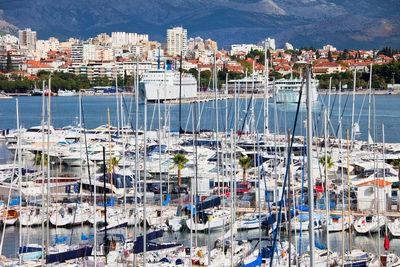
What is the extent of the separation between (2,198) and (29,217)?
7.55 ft

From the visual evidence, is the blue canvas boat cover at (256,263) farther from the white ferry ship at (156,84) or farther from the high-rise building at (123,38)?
the high-rise building at (123,38)

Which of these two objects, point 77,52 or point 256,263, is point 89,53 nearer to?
point 77,52

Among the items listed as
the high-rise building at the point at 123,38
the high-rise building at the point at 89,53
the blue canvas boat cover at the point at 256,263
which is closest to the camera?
the blue canvas boat cover at the point at 256,263

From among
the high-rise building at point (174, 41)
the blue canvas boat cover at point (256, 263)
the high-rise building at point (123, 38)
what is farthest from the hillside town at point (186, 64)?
the blue canvas boat cover at point (256, 263)

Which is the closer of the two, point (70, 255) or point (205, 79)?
point (70, 255)

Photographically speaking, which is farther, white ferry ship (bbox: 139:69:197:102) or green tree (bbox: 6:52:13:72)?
green tree (bbox: 6:52:13:72)

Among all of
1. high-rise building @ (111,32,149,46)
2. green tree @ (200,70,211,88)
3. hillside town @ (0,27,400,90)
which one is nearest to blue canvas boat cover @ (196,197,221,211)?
hillside town @ (0,27,400,90)

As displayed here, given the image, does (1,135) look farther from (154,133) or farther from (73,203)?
(73,203)

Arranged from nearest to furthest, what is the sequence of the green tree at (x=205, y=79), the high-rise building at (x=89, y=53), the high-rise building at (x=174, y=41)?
the green tree at (x=205, y=79) < the high-rise building at (x=89, y=53) < the high-rise building at (x=174, y=41)

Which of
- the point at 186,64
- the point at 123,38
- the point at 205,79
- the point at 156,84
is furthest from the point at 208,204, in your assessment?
the point at 123,38

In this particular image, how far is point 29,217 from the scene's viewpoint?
12.4 metres

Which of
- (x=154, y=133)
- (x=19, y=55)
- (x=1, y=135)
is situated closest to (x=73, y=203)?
(x=154, y=133)

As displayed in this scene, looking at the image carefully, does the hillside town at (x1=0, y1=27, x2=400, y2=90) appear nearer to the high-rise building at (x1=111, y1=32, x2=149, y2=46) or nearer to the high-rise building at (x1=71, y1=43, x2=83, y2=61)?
the high-rise building at (x1=71, y1=43, x2=83, y2=61)

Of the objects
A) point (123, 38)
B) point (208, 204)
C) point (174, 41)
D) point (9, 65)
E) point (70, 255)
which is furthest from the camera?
point (123, 38)
